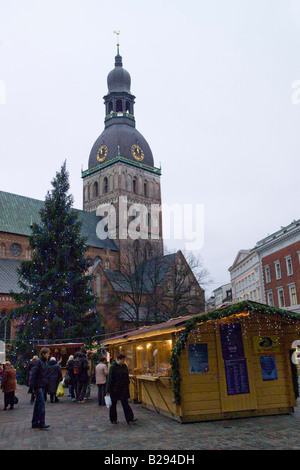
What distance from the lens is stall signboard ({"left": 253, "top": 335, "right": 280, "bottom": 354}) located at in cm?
1123

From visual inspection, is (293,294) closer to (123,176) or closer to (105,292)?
(105,292)

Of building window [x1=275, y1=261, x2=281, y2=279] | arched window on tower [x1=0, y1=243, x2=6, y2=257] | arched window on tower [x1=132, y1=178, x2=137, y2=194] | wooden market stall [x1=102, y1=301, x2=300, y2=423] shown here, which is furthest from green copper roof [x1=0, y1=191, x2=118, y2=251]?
wooden market stall [x1=102, y1=301, x2=300, y2=423]

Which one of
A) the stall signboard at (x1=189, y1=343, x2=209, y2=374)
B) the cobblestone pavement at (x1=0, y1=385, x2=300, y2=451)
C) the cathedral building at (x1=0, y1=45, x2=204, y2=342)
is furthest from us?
the cathedral building at (x1=0, y1=45, x2=204, y2=342)

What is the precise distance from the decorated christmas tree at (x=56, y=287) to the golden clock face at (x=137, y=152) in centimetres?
3593

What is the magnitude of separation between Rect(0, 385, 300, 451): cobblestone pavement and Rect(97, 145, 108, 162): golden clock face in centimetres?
5539

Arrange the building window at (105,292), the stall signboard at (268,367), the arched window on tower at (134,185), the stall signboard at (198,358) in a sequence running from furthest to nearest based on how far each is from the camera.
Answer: the arched window on tower at (134,185)
the building window at (105,292)
the stall signboard at (268,367)
the stall signboard at (198,358)

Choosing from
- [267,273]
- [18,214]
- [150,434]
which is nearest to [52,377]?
[150,434]

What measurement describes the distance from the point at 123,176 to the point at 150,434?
55.3 meters

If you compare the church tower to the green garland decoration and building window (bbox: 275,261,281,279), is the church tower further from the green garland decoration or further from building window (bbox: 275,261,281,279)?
the green garland decoration

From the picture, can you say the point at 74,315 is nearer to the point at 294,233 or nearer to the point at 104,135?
the point at 294,233

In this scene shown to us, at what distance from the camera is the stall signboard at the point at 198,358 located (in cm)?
1071

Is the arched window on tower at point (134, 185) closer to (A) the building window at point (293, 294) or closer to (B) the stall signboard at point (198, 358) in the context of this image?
(A) the building window at point (293, 294)

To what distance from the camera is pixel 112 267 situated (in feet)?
184

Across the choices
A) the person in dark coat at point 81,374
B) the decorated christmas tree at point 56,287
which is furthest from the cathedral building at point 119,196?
the person in dark coat at point 81,374
